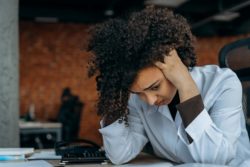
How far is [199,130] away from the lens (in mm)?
1327

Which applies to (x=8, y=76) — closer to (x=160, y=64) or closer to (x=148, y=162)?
(x=148, y=162)

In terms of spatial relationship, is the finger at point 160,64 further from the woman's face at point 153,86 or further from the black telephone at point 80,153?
the black telephone at point 80,153

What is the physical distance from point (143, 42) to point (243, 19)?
775 cm

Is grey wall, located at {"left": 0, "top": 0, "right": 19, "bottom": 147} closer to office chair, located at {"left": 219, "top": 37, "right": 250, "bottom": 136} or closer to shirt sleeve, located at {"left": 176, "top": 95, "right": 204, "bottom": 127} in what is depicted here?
office chair, located at {"left": 219, "top": 37, "right": 250, "bottom": 136}

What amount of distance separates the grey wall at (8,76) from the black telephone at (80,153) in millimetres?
871

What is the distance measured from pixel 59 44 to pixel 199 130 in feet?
24.1

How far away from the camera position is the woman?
4.36ft

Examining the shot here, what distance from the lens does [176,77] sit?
1.38m

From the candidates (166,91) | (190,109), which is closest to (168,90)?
(166,91)

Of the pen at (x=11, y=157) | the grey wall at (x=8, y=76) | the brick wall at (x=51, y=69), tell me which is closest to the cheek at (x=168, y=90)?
the pen at (x=11, y=157)

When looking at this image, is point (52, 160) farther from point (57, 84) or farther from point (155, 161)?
point (57, 84)

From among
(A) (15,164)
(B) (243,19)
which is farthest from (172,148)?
(B) (243,19)

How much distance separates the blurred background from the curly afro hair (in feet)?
→ 20.5

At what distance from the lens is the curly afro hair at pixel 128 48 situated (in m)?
1.33
